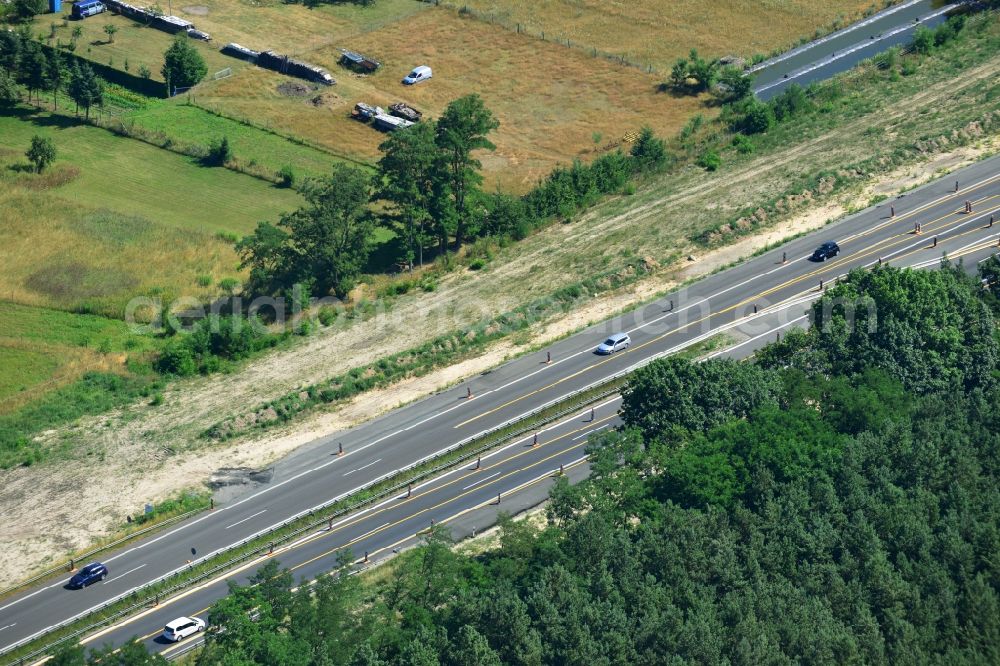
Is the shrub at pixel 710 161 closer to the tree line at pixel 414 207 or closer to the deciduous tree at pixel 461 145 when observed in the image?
the tree line at pixel 414 207

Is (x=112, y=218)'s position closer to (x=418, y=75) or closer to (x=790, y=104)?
(x=418, y=75)

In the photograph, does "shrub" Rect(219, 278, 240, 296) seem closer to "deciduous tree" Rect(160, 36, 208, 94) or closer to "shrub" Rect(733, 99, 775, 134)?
"deciduous tree" Rect(160, 36, 208, 94)

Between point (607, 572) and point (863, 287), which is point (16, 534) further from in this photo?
point (863, 287)

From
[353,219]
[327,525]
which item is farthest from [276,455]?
[353,219]

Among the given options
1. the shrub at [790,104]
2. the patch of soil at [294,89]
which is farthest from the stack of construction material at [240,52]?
the shrub at [790,104]

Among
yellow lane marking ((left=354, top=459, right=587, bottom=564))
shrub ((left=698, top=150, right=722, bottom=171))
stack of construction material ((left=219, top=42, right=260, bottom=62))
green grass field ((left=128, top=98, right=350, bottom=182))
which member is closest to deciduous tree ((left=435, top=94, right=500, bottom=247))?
green grass field ((left=128, top=98, right=350, bottom=182))

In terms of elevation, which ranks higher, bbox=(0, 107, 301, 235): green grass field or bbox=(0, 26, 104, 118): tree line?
bbox=(0, 26, 104, 118): tree line

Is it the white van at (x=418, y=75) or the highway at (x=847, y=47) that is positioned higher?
the highway at (x=847, y=47)
